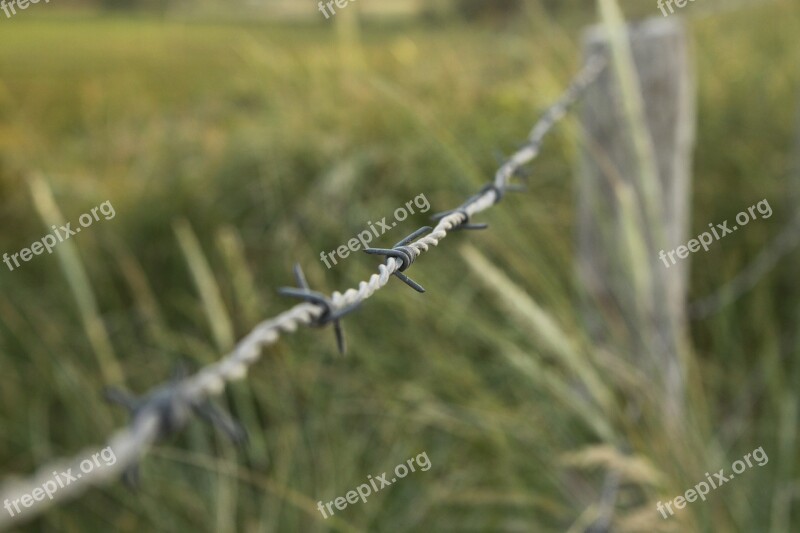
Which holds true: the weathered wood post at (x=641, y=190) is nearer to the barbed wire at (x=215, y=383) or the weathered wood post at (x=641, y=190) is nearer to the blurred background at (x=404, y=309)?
the blurred background at (x=404, y=309)

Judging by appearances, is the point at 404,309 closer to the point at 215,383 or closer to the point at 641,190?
the point at 641,190

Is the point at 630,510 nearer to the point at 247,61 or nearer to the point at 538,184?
the point at 538,184

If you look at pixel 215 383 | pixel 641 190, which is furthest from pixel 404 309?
pixel 215 383

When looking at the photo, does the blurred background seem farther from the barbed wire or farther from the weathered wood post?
the barbed wire

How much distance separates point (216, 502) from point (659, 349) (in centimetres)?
98

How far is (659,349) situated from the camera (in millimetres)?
1699

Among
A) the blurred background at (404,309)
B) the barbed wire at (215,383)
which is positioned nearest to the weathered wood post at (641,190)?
the blurred background at (404,309)

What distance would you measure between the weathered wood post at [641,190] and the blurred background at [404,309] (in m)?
0.04

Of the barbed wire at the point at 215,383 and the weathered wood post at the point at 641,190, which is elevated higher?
the weathered wood post at the point at 641,190

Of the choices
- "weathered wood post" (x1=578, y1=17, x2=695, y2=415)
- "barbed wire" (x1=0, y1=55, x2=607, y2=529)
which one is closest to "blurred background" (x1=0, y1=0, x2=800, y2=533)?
"weathered wood post" (x1=578, y1=17, x2=695, y2=415)

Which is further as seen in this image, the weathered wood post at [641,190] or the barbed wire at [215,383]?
the weathered wood post at [641,190]

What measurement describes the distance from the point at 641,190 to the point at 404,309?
736 mm

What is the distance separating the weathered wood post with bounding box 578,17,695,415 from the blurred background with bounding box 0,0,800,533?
4cm

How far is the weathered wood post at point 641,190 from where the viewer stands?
167 cm
